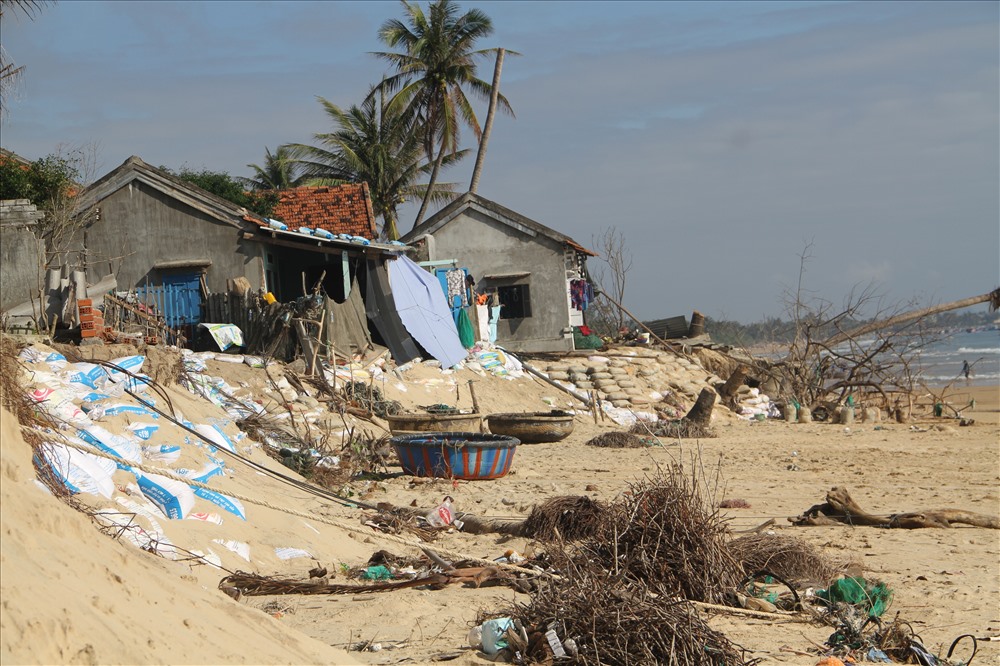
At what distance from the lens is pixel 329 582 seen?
680cm

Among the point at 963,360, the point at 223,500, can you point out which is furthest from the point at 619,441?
the point at 963,360

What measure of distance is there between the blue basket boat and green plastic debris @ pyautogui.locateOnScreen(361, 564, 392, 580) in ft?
14.5

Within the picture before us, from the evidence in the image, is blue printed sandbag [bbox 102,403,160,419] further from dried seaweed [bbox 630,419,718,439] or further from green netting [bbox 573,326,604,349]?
green netting [bbox 573,326,604,349]

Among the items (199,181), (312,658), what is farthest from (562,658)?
(199,181)

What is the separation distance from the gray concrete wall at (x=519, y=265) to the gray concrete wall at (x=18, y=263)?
13.2 metres

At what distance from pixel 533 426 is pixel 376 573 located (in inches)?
374

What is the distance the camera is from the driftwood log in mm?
8961

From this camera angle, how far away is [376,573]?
23.2ft

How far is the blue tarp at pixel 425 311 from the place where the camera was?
70.4ft

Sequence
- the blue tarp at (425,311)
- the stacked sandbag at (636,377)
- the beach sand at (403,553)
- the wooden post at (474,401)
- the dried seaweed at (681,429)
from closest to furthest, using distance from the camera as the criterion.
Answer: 1. the beach sand at (403,553)
2. the dried seaweed at (681,429)
3. the wooden post at (474,401)
4. the blue tarp at (425,311)
5. the stacked sandbag at (636,377)

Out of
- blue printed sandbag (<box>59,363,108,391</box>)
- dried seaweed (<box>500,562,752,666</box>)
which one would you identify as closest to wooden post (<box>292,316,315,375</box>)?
blue printed sandbag (<box>59,363,108,391</box>)

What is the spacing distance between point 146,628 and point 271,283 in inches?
703

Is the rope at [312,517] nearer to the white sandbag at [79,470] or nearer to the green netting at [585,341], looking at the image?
the white sandbag at [79,470]

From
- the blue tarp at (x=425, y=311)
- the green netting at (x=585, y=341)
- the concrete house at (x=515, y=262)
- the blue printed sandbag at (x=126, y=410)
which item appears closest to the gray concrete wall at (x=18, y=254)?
the blue tarp at (x=425, y=311)
